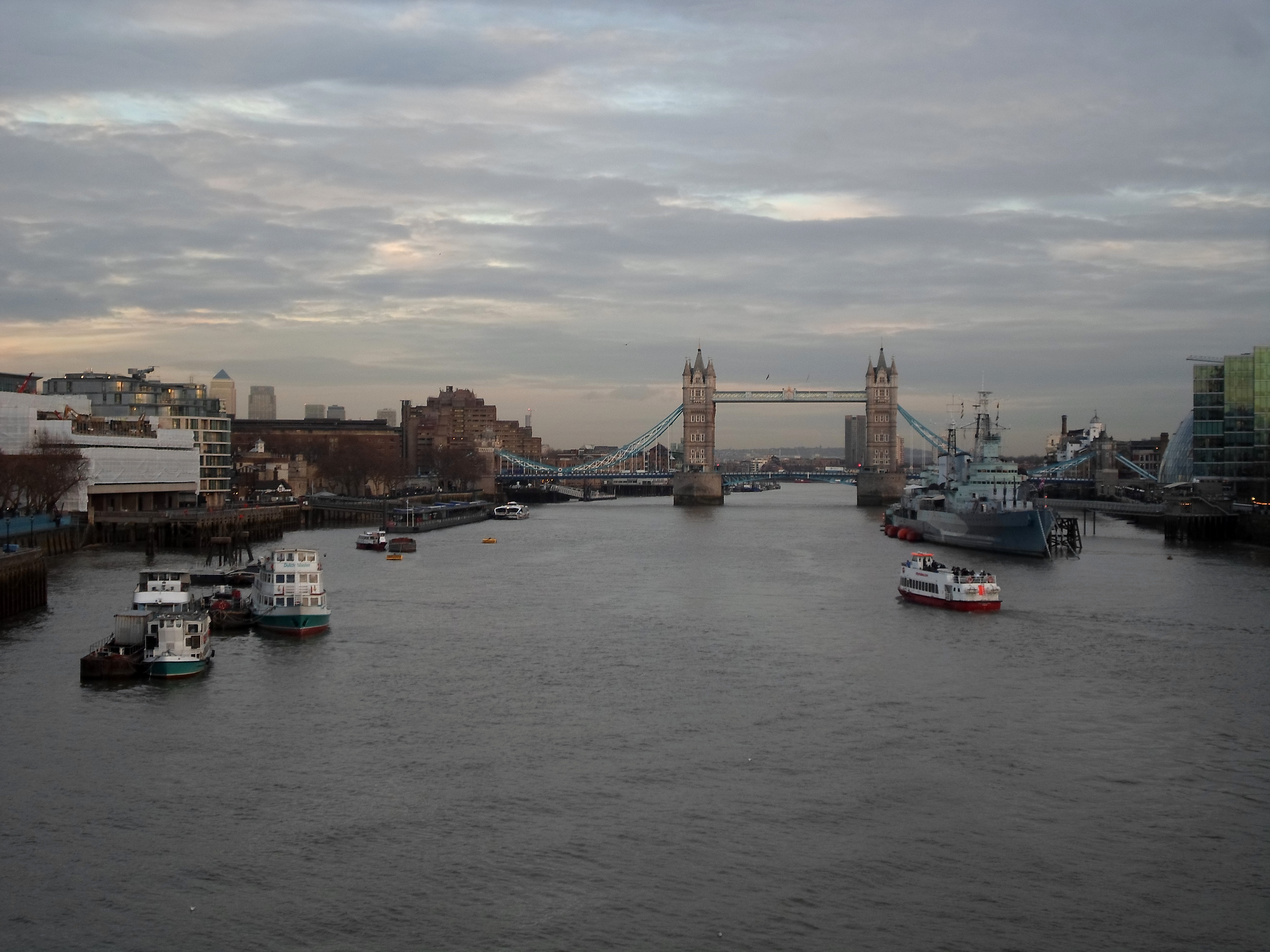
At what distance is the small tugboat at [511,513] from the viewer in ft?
340

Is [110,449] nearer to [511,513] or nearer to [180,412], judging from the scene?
[180,412]

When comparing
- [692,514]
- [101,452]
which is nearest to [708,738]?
[101,452]

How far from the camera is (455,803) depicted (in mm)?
19766

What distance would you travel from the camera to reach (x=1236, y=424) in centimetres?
8356

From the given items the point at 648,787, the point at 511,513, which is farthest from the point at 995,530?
the point at 511,513

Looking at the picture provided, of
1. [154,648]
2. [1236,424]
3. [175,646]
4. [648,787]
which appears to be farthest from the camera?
[1236,424]

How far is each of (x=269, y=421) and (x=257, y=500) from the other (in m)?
87.0

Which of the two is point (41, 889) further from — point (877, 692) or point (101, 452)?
point (101, 452)

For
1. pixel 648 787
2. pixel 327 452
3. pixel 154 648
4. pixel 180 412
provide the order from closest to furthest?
pixel 648 787, pixel 154 648, pixel 180 412, pixel 327 452

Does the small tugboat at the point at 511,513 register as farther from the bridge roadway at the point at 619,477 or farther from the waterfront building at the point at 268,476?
the bridge roadway at the point at 619,477

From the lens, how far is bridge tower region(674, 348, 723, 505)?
140 m

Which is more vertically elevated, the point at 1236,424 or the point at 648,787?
the point at 1236,424

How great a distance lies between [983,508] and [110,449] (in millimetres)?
46401

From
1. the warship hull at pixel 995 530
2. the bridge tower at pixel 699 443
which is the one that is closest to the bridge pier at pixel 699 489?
the bridge tower at pixel 699 443
